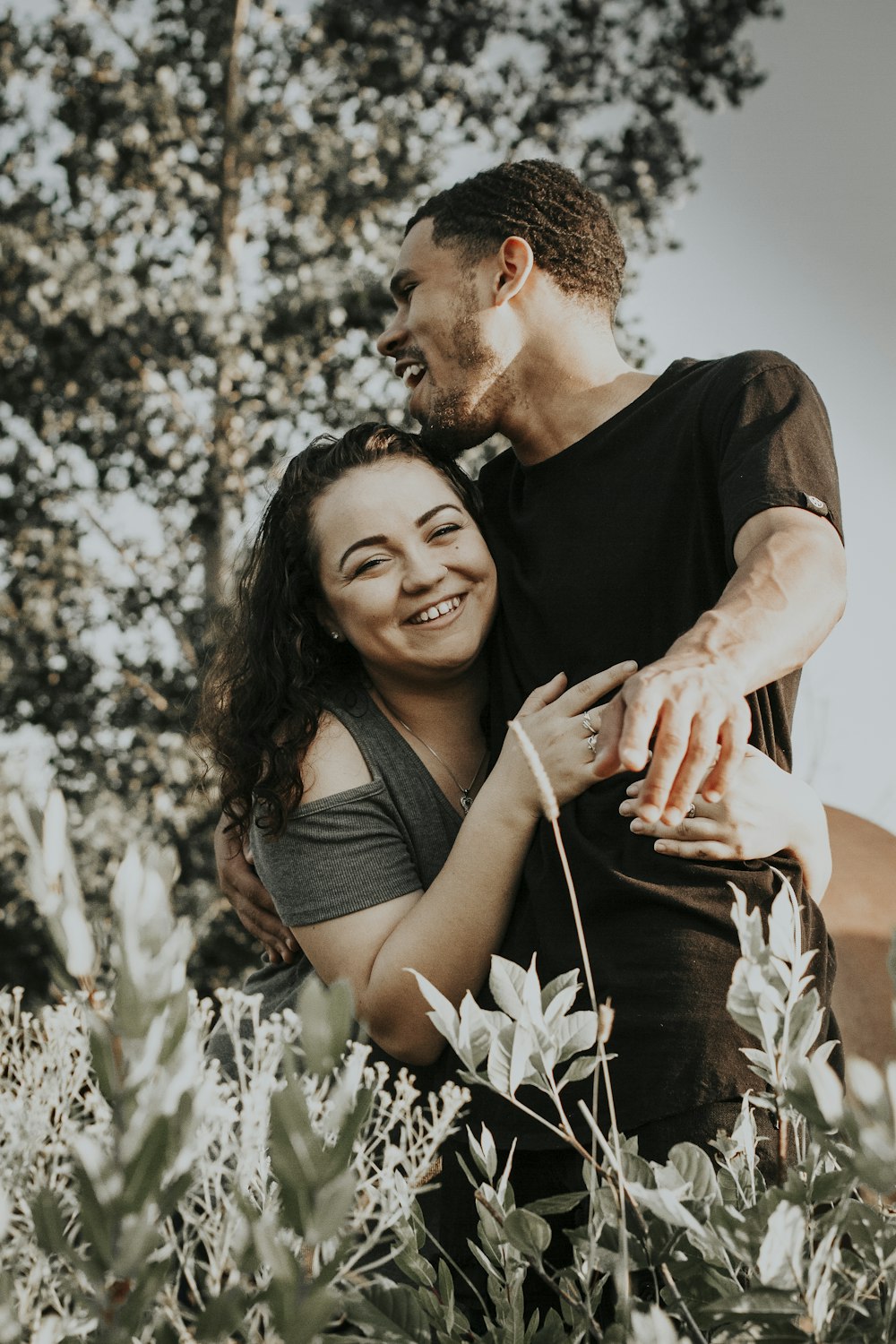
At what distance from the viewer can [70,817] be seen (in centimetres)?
802

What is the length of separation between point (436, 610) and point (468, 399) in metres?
0.52

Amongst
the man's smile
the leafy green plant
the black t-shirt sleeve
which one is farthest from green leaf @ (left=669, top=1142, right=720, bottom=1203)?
the man's smile

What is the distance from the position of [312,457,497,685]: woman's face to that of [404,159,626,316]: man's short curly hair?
58cm

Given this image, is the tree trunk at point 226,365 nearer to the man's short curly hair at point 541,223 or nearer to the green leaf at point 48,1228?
the man's short curly hair at point 541,223

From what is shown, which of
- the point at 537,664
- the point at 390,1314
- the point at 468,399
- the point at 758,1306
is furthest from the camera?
the point at 468,399

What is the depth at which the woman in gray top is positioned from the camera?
7.25ft

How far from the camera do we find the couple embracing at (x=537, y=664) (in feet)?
6.52

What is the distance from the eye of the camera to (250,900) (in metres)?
3.00

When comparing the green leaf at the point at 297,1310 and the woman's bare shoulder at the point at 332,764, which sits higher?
the woman's bare shoulder at the point at 332,764

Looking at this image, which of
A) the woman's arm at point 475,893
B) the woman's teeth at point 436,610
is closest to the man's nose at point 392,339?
the woman's teeth at point 436,610

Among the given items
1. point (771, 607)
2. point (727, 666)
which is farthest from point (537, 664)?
point (727, 666)

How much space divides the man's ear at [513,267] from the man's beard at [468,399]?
0.11m

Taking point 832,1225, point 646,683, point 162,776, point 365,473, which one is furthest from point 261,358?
point 832,1225

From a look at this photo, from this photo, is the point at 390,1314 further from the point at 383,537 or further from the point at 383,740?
the point at 383,537
